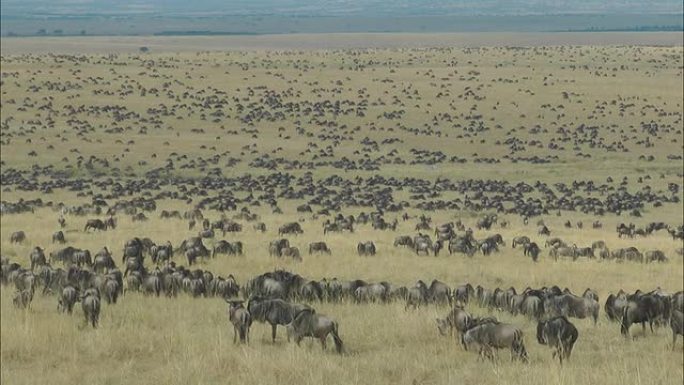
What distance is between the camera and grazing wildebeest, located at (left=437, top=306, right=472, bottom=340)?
13.3 meters

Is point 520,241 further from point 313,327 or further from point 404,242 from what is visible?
point 313,327

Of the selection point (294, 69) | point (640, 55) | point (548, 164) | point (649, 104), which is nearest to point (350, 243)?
point (548, 164)

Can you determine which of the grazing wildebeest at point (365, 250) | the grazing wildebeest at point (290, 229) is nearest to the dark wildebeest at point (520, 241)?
the grazing wildebeest at point (365, 250)

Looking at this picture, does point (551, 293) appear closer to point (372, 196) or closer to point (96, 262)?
point (96, 262)

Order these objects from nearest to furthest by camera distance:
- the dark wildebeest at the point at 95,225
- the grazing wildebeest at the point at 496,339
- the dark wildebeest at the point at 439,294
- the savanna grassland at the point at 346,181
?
the grazing wildebeest at the point at 496,339, the savanna grassland at the point at 346,181, the dark wildebeest at the point at 439,294, the dark wildebeest at the point at 95,225

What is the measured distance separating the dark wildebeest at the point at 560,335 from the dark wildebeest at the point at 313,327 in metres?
2.88

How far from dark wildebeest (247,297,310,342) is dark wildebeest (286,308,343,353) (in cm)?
49

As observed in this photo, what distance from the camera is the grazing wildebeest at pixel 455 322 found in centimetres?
1334

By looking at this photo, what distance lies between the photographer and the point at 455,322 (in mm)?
13477

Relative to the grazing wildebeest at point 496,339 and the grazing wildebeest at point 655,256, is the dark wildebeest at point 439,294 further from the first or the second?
the grazing wildebeest at point 655,256

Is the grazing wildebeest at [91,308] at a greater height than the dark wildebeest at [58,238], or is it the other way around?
the grazing wildebeest at [91,308]

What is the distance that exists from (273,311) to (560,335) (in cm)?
426

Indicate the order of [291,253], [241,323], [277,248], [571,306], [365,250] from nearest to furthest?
[241,323] → [571,306] → [291,253] → [277,248] → [365,250]

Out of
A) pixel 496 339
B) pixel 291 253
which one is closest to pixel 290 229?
pixel 291 253
